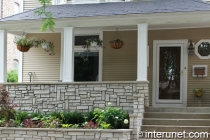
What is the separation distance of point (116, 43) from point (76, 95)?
2.27m

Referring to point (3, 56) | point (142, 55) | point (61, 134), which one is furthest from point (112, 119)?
point (3, 56)

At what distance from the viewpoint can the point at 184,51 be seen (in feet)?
36.1

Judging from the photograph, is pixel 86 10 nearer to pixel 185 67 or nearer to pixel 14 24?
pixel 14 24

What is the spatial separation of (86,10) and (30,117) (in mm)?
3739

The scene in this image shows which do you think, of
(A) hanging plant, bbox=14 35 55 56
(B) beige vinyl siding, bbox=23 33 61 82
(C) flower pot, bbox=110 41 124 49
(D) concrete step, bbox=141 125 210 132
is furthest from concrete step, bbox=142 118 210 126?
(A) hanging plant, bbox=14 35 55 56

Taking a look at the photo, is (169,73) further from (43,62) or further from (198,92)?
(43,62)

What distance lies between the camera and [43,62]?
1227cm

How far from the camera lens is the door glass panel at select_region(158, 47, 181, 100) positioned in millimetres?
11008

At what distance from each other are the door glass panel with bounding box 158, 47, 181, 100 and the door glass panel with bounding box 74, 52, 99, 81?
7.43ft

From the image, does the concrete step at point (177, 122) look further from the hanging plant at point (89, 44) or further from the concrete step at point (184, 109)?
the hanging plant at point (89, 44)

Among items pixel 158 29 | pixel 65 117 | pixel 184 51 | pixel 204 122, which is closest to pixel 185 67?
pixel 184 51

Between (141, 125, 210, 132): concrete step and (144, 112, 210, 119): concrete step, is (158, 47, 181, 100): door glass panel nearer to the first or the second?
(144, 112, 210, 119): concrete step

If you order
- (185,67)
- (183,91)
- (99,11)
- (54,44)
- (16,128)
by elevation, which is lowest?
(16,128)

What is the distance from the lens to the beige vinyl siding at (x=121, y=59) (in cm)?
1146
